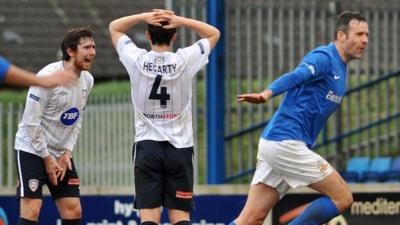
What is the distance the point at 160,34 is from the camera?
971cm

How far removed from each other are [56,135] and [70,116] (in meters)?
0.23

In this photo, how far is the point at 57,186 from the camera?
10773 millimetres

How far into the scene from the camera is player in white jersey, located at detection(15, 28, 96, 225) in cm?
1045

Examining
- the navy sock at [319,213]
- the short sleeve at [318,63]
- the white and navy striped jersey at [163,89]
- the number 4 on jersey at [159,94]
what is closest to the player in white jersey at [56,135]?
the white and navy striped jersey at [163,89]

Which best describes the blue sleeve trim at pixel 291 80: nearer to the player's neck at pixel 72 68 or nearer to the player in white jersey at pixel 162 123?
the player in white jersey at pixel 162 123

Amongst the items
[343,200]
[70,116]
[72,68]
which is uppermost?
[72,68]

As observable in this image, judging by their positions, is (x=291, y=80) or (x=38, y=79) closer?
(x=38, y=79)

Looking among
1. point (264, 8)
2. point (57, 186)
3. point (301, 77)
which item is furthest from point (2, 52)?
point (301, 77)

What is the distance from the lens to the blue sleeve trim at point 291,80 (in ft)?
32.2

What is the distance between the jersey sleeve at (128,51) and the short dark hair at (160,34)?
0.19 m

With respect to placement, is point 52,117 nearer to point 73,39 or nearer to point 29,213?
point 73,39

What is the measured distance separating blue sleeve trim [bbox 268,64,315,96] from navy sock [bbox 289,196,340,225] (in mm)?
1048

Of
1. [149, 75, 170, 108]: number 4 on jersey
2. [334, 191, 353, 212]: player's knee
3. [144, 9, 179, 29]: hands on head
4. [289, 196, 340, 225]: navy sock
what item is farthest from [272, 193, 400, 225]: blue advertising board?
[144, 9, 179, 29]: hands on head

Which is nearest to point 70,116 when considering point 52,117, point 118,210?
point 52,117
